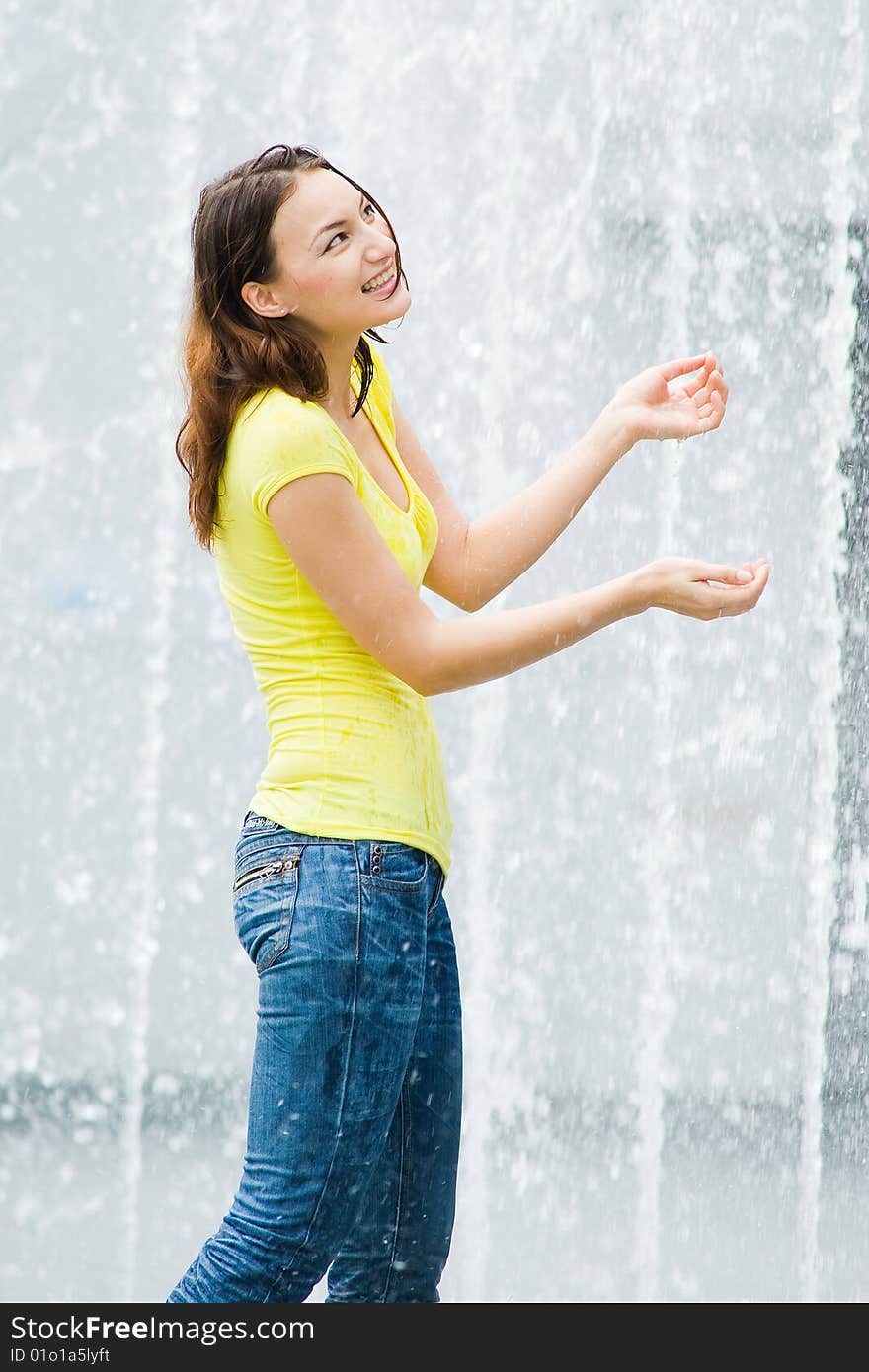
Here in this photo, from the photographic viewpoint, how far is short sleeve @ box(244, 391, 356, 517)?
1.51 meters

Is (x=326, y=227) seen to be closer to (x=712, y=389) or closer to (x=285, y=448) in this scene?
(x=285, y=448)

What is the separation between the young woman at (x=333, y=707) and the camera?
152 centimetres

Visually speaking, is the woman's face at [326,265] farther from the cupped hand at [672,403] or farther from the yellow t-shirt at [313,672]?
the cupped hand at [672,403]

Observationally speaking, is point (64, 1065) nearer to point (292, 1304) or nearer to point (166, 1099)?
point (166, 1099)

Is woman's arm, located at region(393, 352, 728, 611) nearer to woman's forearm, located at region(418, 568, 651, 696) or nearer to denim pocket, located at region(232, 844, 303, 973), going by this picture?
woman's forearm, located at region(418, 568, 651, 696)

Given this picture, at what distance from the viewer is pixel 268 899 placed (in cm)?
155

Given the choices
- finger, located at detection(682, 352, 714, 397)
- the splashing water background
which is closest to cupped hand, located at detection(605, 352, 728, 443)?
finger, located at detection(682, 352, 714, 397)

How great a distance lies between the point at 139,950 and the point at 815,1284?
1.68 metres

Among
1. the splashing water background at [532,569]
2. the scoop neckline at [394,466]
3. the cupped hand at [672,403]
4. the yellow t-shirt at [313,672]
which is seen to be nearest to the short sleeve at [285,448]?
the yellow t-shirt at [313,672]

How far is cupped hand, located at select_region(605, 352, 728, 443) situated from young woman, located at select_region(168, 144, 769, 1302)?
0.28m

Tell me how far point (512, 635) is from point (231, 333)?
403 millimetres

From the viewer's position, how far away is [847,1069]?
3.73 m

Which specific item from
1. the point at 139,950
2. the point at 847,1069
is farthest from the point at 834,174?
the point at 139,950

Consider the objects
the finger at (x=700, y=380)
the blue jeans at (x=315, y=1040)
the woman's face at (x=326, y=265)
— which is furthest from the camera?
the finger at (x=700, y=380)
